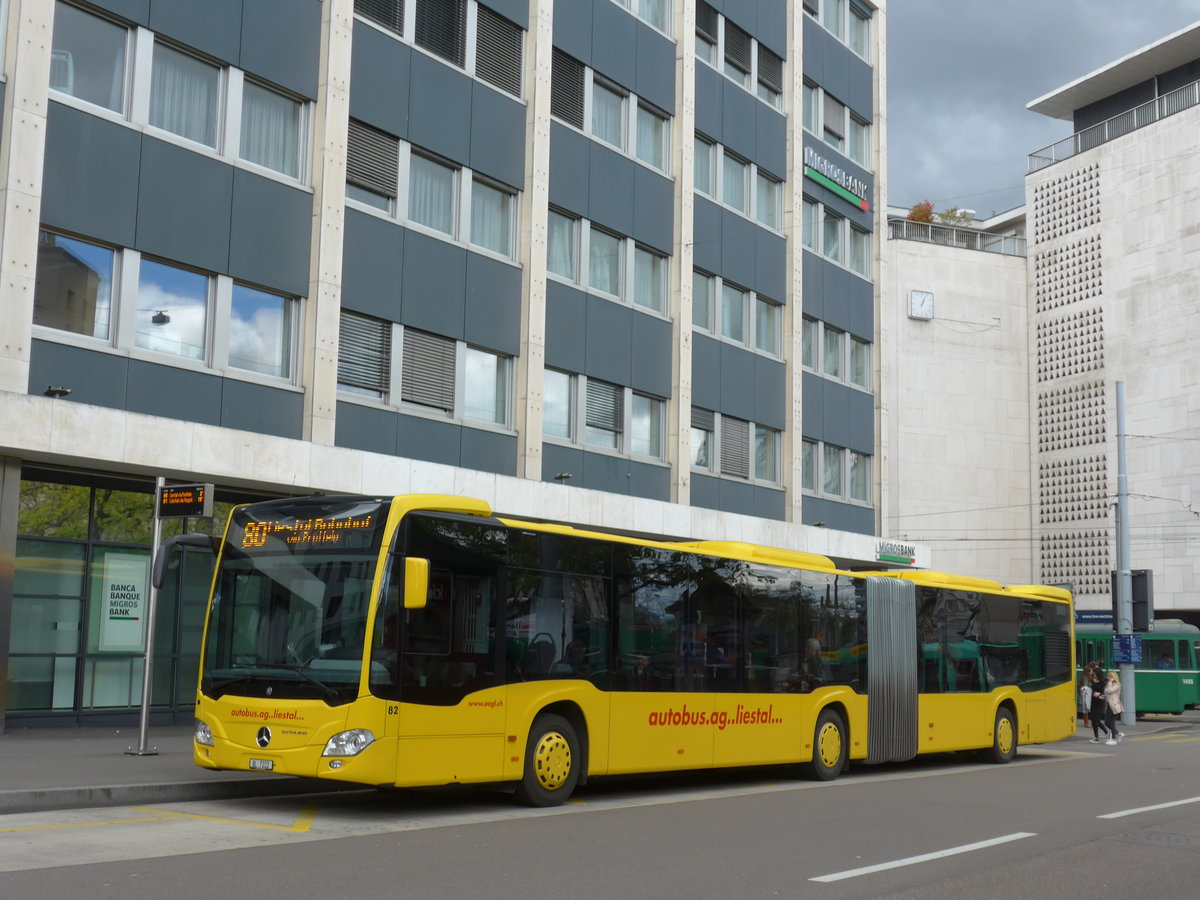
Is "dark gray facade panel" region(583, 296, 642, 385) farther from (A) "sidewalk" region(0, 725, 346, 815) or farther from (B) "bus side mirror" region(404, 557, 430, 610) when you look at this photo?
(B) "bus side mirror" region(404, 557, 430, 610)

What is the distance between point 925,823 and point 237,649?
21.4 feet

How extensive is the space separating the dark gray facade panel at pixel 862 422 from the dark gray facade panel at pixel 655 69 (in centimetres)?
1031

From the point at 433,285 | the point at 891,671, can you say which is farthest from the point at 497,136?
the point at 891,671

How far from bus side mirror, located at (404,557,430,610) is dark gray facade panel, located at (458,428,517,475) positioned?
12.3m

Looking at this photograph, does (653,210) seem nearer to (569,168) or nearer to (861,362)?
(569,168)

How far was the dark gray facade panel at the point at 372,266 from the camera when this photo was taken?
22.1 meters

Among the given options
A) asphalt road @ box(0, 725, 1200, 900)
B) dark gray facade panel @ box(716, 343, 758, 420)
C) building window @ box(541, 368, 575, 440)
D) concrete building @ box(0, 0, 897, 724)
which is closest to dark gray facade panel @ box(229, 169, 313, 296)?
concrete building @ box(0, 0, 897, 724)

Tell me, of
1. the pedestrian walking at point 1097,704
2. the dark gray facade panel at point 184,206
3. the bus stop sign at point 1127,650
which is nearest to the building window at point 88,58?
the dark gray facade panel at point 184,206

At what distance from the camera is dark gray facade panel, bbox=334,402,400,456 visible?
21828mm

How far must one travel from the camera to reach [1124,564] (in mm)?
33500

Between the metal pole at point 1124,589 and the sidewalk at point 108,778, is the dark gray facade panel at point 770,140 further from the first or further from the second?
the sidewalk at point 108,778

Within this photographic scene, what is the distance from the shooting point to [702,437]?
30.8m

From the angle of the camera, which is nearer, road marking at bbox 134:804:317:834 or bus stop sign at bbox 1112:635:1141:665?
road marking at bbox 134:804:317:834

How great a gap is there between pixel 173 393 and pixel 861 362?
22.6 m
